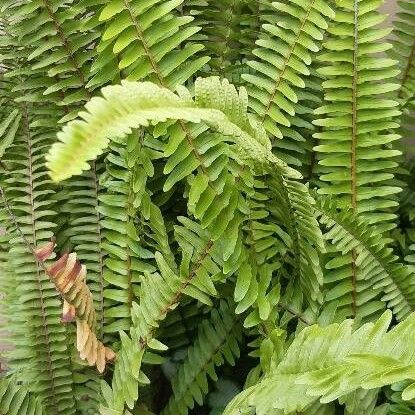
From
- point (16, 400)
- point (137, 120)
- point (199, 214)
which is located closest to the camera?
point (137, 120)

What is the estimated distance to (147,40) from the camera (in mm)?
875

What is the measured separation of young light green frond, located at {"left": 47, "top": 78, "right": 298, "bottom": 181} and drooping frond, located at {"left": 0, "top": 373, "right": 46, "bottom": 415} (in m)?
0.47

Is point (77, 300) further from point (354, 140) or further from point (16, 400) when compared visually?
point (354, 140)

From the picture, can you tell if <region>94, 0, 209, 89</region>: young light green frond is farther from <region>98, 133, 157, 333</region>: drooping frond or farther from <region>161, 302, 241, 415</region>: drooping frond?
<region>161, 302, 241, 415</region>: drooping frond

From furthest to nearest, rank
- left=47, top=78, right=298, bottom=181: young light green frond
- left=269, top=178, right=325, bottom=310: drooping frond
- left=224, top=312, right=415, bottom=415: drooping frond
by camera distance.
Result: 1. left=269, top=178, right=325, bottom=310: drooping frond
2. left=224, top=312, right=415, bottom=415: drooping frond
3. left=47, top=78, right=298, bottom=181: young light green frond

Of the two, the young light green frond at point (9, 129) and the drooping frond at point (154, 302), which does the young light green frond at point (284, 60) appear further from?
the young light green frond at point (9, 129)

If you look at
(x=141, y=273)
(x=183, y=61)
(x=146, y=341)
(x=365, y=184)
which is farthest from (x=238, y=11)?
(x=146, y=341)

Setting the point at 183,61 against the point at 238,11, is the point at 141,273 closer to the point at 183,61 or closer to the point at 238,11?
the point at 183,61

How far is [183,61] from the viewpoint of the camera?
2.93 ft

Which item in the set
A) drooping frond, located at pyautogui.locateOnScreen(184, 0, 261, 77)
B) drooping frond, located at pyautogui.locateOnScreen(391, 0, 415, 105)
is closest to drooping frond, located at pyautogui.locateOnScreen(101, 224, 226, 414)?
drooping frond, located at pyautogui.locateOnScreen(184, 0, 261, 77)

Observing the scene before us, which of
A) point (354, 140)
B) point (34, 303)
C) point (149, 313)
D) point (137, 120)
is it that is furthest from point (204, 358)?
point (137, 120)

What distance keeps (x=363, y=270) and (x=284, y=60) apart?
12.7 inches

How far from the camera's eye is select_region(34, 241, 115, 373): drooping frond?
826mm

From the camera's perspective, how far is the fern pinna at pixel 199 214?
0.83 metres
